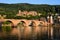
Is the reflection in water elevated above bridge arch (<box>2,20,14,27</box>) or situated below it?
below

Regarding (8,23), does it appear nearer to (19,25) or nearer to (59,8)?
(19,25)

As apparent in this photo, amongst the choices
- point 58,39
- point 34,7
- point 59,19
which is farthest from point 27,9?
point 58,39

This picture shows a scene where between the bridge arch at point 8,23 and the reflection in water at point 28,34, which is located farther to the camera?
the bridge arch at point 8,23

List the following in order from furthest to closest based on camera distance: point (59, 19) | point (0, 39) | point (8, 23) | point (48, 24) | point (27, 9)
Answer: point (27, 9), point (59, 19), point (48, 24), point (8, 23), point (0, 39)

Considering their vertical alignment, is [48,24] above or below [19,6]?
below

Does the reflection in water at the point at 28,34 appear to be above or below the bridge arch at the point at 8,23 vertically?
below

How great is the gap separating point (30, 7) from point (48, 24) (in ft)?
120

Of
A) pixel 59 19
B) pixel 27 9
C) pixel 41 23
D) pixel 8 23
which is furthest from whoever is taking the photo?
pixel 27 9

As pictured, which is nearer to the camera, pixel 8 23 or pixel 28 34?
pixel 28 34

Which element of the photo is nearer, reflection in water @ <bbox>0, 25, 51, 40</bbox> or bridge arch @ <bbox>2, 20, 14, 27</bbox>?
reflection in water @ <bbox>0, 25, 51, 40</bbox>

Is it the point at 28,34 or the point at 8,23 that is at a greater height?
the point at 8,23

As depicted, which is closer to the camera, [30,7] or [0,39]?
[0,39]

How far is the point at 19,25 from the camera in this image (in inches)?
2980

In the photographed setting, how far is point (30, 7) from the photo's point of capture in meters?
124
